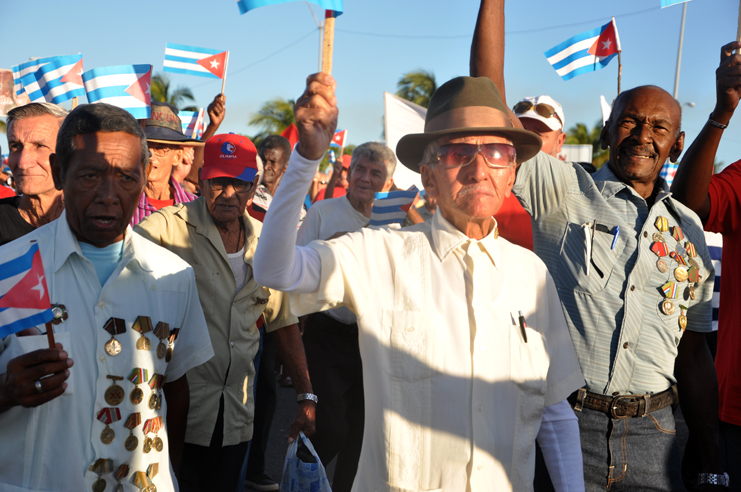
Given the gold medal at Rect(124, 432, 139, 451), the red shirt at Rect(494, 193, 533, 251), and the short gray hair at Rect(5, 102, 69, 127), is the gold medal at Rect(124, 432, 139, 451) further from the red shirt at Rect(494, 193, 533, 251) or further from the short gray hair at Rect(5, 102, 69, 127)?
the red shirt at Rect(494, 193, 533, 251)

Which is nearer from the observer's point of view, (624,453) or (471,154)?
(471,154)

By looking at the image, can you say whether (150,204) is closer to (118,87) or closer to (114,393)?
(118,87)

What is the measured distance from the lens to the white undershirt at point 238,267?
3.50m

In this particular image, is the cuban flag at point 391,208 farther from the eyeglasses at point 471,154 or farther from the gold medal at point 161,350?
the gold medal at point 161,350

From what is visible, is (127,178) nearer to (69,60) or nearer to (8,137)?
(8,137)

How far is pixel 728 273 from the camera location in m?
3.43

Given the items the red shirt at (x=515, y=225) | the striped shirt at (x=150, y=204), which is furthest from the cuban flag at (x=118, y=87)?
the red shirt at (x=515, y=225)

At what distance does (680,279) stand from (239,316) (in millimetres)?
2298

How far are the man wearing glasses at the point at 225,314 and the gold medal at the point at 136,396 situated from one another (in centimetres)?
110

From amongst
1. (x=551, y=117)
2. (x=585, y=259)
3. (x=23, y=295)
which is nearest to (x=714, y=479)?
(x=585, y=259)

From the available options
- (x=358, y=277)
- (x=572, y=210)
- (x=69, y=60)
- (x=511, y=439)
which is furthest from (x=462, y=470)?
(x=69, y=60)

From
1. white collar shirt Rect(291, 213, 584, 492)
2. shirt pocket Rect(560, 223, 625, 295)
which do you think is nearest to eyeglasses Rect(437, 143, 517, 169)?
white collar shirt Rect(291, 213, 584, 492)

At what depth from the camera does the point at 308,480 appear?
2.86 m

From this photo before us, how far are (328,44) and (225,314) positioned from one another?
1.88 meters
